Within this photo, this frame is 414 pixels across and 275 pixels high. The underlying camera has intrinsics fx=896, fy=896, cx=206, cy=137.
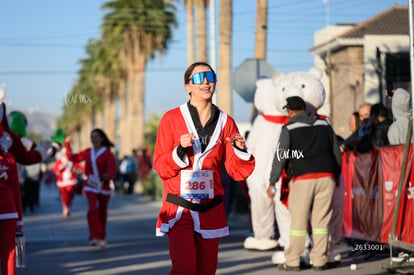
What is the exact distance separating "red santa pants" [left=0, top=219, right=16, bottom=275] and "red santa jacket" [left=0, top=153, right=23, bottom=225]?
0.08m

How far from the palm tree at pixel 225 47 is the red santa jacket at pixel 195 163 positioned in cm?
1903

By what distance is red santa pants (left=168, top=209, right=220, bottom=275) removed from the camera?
6.15 meters

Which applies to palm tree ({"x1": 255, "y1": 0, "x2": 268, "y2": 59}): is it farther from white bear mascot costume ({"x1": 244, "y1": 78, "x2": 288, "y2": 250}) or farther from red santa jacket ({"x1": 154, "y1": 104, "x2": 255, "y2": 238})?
red santa jacket ({"x1": 154, "y1": 104, "x2": 255, "y2": 238})

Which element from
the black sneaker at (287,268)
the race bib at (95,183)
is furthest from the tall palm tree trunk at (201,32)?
the black sneaker at (287,268)

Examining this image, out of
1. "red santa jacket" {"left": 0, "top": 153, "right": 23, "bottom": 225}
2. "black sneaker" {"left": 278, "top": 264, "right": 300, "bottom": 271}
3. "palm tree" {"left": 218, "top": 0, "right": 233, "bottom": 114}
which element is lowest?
"black sneaker" {"left": 278, "top": 264, "right": 300, "bottom": 271}

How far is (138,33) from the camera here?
162ft

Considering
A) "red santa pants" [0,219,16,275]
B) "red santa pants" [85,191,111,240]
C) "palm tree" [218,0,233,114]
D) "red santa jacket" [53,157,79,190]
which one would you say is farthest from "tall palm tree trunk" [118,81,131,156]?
"red santa pants" [0,219,16,275]

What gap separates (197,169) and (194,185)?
0.39ft

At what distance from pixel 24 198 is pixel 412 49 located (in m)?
19.8

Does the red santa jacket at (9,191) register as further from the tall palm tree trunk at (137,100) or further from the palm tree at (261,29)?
the tall palm tree trunk at (137,100)

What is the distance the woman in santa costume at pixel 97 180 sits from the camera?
14297 millimetres

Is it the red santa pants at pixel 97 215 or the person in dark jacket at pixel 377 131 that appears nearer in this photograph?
the person in dark jacket at pixel 377 131

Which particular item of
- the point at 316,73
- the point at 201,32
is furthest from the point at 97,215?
the point at 201,32

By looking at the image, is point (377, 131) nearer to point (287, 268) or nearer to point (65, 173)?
point (287, 268)
